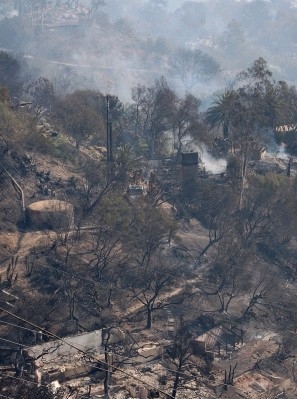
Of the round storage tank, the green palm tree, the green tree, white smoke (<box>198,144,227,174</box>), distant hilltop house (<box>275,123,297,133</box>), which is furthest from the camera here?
distant hilltop house (<box>275,123,297,133</box>)

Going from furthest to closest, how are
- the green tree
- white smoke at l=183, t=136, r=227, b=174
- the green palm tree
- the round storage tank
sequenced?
1. the green tree
2. white smoke at l=183, t=136, r=227, b=174
3. the green palm tree
4. the round storage tank

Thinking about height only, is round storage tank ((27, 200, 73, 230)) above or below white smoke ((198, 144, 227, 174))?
below

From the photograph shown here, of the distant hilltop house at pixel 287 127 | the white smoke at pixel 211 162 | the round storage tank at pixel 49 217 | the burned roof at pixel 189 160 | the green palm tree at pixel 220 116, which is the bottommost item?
the round storage tank at pixel 49 217

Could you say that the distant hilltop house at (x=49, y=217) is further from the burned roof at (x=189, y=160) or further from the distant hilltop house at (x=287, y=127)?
the distant hilltop house at (x=287, y=127)

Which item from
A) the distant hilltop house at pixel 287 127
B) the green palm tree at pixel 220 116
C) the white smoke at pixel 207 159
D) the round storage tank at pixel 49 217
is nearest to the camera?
the round storage tank at pixel 49 217

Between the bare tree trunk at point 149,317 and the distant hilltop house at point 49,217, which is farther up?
the distant hilltop house at point 49,217

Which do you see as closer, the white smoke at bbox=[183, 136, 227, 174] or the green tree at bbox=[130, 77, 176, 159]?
the white smoke at bbox=[183, 136, 227, 174]

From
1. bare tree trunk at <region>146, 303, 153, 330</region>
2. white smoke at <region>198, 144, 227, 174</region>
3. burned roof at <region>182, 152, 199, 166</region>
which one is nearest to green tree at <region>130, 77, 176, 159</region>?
white smoke at <region>198, 144, 227, 174</region>

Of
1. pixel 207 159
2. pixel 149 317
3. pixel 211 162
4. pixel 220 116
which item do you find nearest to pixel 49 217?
pixel 149 317

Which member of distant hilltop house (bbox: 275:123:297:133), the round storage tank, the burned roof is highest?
distant hilltop house (bbox: 275:123:297:133)

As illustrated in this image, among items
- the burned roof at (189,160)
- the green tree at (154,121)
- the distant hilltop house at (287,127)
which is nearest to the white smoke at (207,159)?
the green tree at (154,121)

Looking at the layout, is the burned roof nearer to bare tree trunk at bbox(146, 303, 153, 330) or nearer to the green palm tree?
the green palm tree

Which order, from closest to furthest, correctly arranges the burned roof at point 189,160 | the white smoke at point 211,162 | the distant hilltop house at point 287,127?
the burned roof at point 189,160 < the white smoke at point 211,162 < the distant hilltop house at point 287,127

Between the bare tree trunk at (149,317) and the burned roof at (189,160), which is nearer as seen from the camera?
the bare tree trunk at (149,317)
